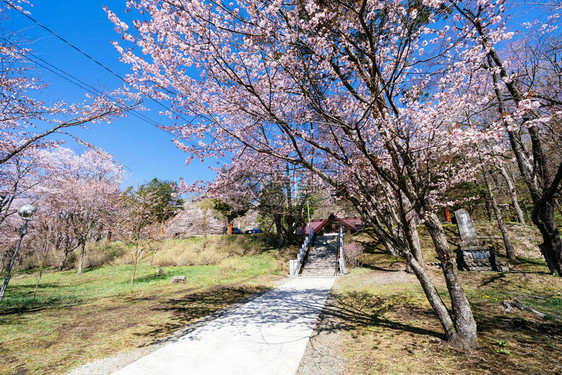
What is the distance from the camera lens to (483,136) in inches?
136

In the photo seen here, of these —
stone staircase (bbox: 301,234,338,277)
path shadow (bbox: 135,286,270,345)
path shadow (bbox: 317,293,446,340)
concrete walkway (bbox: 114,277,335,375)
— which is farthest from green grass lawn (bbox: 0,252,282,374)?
path shadow (bbox: 317,293,446,340)

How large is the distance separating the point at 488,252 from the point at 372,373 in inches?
411

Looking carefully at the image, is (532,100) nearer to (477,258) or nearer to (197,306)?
(477,258)

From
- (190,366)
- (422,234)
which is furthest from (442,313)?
(422,234)

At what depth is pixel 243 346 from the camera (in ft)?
13.4

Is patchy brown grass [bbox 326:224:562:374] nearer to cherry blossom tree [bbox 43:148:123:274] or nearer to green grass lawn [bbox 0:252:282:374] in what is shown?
green grass lawn [bbox 0:252:282:374]

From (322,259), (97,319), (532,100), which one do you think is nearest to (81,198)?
(97,319)

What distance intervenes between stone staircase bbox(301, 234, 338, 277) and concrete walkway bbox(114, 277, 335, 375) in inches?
255

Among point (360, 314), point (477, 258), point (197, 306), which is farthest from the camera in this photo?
point (477, 258)

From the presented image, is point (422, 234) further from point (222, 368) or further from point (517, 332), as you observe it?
point (222, 368)

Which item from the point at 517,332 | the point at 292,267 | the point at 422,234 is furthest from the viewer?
the point at 422,234

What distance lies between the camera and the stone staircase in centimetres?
1295

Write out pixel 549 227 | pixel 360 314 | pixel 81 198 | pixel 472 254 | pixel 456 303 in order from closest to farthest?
pixel 456 303, pixel 549 227, pixel 360 314, pixel 472 254, pixel 81 198

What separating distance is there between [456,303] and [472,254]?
8587mm
